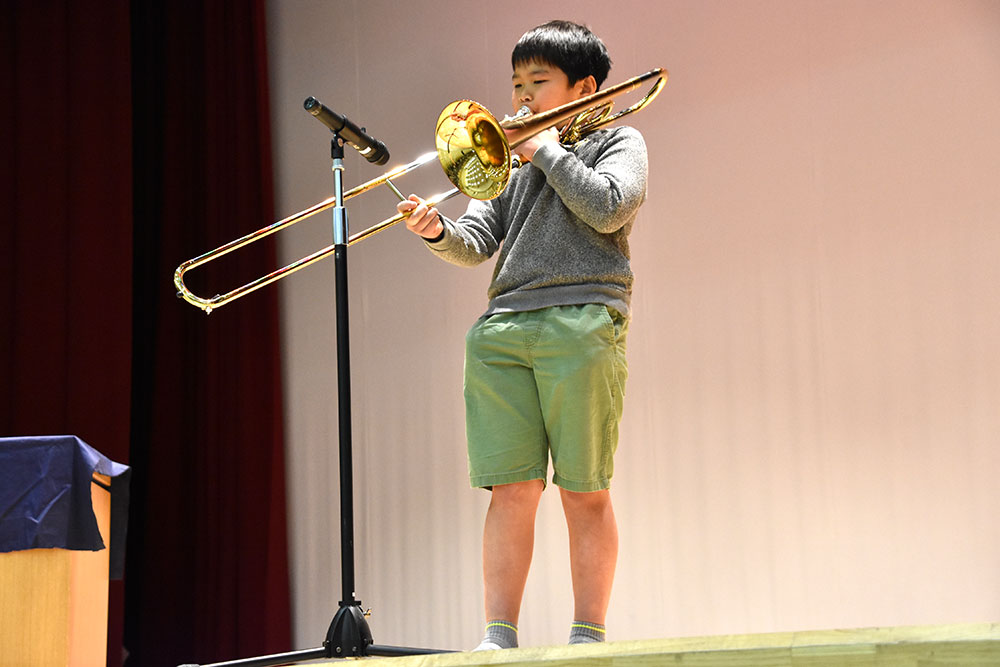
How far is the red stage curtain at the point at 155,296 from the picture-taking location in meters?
3.44

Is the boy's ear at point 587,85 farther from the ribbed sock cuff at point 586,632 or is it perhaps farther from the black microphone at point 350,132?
the ribbed sock cuff at point 586,632

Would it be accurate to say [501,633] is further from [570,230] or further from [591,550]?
[570,230]

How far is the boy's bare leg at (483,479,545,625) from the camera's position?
1.72 m

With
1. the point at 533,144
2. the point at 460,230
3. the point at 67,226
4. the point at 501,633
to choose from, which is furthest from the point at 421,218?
the point at 67,226

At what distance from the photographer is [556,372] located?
1.73m

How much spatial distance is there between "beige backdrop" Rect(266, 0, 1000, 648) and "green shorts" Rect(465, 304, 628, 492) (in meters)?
1.27

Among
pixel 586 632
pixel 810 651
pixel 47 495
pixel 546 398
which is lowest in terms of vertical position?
pixel 586 632

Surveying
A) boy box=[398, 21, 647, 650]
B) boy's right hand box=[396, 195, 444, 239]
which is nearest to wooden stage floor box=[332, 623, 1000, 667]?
boy box=[398, 21, 647, 650]

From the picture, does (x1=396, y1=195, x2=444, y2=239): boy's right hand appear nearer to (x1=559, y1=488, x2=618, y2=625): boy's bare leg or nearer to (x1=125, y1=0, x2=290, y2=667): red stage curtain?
(x1=559, y1=488, x2=618, y2=625): boy's bare leg

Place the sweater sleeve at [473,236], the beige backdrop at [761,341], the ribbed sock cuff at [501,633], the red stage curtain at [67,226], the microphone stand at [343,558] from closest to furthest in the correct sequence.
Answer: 1. the ribbed sock cuff at [501,633]
2. the sweater sleeve at [473,236]
3. the microphone stand at [343,558]
4. the beige backdrop at [761,341]
5. the red stage curtain at [67,226]

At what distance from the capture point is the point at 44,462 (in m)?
1.85

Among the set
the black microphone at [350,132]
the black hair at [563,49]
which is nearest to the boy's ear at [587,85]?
the black hair at [563,49]

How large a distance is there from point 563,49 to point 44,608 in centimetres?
133

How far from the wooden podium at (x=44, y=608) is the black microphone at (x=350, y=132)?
0.94 meters
